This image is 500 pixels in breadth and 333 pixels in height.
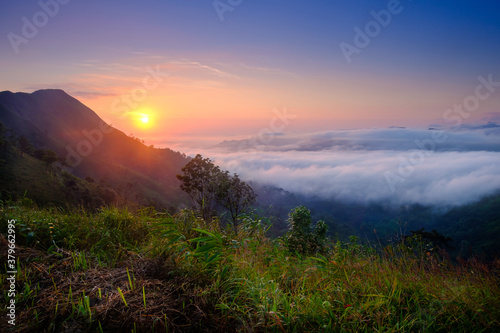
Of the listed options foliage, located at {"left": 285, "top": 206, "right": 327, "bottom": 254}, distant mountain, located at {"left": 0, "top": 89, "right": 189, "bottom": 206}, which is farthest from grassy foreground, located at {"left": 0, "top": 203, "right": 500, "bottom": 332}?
distant mountain, located at {"left": 0, "top": 89, "right": 189, "bottom": 206}

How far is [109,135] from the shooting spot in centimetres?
17650

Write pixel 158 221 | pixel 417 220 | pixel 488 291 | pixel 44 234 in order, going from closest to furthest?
1. pixel 488 291
2. pixel 44 234
3. pixel 158 221
4. pixel 417 220

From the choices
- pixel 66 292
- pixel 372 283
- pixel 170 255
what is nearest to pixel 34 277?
pixel 66 292

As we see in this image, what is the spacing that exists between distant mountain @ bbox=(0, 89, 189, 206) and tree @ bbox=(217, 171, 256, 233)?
295 feet

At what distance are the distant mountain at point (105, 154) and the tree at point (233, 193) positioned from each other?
90.0m

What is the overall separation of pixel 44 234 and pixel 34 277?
124 cm

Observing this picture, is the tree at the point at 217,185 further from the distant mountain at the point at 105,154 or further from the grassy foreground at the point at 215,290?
the distant mountain at the point at 105,154

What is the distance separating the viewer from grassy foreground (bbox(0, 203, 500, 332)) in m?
2.81

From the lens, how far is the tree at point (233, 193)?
905 inches

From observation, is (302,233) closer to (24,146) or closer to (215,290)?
(215,290)

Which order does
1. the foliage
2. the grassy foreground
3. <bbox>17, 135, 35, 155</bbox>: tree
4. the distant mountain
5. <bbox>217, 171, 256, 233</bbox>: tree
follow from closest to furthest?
1. the grassy foreground
2. the foliage
3. <bbox>217, 171, 256, 233</bbox>: tree
4. <bbox>17, 135, 35, 155</bbox>: tree
5. the distant mountain

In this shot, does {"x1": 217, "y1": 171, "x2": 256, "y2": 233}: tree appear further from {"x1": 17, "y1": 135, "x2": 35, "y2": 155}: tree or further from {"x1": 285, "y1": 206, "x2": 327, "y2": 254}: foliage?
{"x1": 17, "y1": 135, "x2": 35, "y2": 155}: tree

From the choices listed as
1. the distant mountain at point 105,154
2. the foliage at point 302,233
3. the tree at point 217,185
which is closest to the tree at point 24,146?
the distant mountain at point 105,154

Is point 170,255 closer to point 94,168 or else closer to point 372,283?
point 372,283
